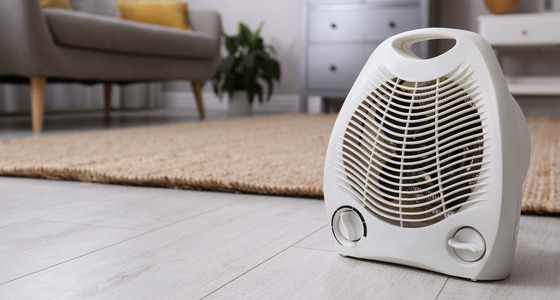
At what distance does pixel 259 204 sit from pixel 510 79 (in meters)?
2.90

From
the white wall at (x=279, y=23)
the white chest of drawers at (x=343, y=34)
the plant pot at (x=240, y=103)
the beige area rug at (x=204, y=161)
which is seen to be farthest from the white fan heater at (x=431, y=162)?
the white wall at (x=279, y=23)

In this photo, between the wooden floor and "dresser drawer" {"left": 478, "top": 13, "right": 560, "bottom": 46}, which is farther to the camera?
"dresser drawer" {"left": 478, "top": 13, "right": 560, "bottom": 46}

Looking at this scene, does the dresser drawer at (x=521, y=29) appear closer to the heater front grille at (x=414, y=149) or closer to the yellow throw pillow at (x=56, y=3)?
the yellow throw pillow at (x=56, y=3)

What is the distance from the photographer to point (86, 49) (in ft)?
8.12

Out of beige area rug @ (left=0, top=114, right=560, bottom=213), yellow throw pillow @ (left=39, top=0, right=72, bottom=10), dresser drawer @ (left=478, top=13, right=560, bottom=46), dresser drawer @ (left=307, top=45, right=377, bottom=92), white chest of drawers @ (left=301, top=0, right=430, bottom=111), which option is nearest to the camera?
beige area rug @ (left=0, top=114, right=560, bottom=213)

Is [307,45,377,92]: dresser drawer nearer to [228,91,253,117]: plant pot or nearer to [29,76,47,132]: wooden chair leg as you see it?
[228,91,253,117]: plant pot

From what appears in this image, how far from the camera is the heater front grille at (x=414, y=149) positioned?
580mm

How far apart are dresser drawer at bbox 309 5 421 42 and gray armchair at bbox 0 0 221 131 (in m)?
0.68

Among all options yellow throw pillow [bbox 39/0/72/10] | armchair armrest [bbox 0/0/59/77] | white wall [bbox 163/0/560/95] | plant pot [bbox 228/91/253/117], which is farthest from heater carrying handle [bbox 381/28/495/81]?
white wall [bbox 163/0/560/95]

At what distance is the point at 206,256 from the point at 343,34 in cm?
303

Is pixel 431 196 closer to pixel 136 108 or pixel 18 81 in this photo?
pixel 18 81

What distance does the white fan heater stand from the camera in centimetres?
57

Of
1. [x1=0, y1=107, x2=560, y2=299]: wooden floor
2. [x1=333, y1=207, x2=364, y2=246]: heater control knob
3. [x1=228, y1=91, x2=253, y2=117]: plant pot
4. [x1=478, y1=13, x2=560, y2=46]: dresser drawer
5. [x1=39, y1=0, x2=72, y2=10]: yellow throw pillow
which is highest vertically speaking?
[x1=39, y1=0, x2=72, y2=10]: yellow throw pillow

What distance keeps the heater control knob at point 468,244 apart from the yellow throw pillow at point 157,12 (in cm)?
286
